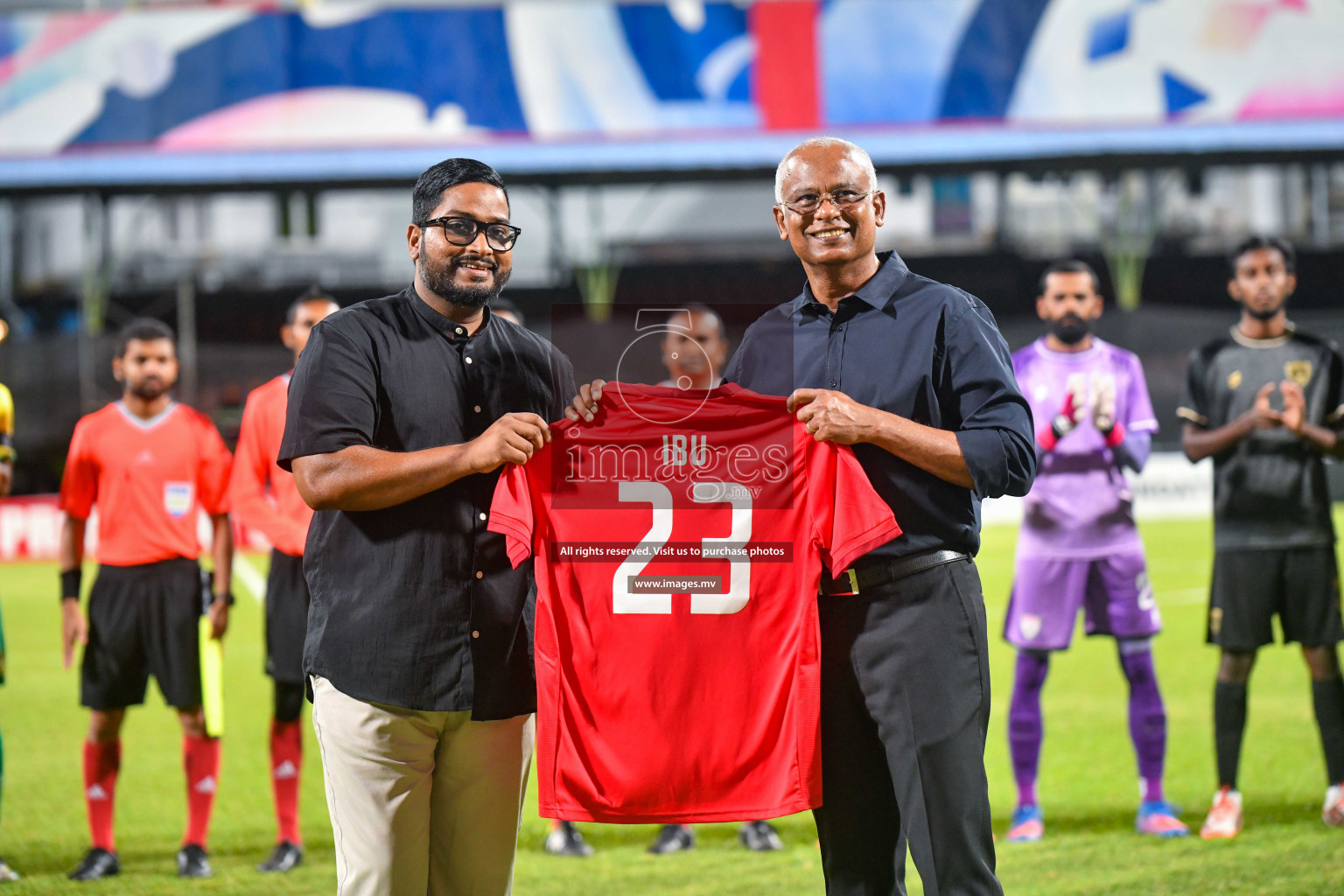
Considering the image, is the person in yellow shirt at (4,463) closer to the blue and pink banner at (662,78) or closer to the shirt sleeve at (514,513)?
the shirt sleeve at (514,513)

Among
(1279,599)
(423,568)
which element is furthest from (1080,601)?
(423,568)

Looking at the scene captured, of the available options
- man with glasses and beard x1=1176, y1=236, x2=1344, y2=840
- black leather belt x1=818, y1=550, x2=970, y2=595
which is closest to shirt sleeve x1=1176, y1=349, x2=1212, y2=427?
man with glasses and beard x1=1176, y1=236, x2=1344, y2=840

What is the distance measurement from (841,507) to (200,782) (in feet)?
11.3

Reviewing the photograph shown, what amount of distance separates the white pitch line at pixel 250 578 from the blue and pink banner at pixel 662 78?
8.33 m

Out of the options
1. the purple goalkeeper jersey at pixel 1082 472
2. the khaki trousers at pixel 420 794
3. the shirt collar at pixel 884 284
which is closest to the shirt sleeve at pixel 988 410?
the shirt collar at pixel 884 284

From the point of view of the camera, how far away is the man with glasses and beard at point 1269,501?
5.28m

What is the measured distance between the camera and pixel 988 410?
2.90m

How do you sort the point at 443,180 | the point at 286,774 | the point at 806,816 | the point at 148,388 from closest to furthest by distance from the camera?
the point at 443,180, the point at 286,774, the point at 148,388, the point at 806,816

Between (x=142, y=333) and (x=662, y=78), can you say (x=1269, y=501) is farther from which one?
(x=662, y=78)

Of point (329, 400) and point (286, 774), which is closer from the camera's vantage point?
point (329, 400)

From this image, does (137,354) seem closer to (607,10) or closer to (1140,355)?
(607,10)

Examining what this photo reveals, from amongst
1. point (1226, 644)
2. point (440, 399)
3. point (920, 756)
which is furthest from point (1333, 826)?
point (440, 399)

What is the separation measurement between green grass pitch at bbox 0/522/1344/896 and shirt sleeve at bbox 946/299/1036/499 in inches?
89.6

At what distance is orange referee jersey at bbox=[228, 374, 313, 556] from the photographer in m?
5.10
